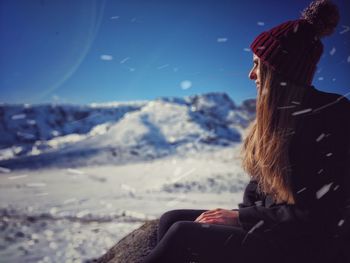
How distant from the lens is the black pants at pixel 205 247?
4.33 ft

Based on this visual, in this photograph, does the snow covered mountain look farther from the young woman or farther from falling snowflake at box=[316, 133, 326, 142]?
falling snowflake at box=[316, 133, 326, 142]

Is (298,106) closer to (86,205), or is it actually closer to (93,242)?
(93,242)

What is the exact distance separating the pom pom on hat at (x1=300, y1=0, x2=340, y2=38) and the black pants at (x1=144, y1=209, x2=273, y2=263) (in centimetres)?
93

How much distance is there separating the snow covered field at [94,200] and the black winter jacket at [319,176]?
68cm

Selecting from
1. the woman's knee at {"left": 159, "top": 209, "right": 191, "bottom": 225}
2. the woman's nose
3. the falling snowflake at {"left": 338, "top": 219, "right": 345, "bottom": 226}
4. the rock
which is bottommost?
the rock

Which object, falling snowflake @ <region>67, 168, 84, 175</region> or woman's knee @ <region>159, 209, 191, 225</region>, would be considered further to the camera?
falling snowflake @ <region>67, 168, 84, 175</region>

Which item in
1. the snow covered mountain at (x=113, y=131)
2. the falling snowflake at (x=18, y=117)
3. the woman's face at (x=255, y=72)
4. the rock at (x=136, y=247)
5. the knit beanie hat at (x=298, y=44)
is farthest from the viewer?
the falling snowflake at (x=18, y=117)

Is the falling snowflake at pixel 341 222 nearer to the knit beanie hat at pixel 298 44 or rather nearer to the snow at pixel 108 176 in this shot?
the knit beanie hat at pixel 298 44

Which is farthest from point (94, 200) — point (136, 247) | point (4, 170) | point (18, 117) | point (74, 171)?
point (18, 117)

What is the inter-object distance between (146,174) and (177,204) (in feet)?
10.2

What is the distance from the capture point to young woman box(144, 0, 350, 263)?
124 centimetres

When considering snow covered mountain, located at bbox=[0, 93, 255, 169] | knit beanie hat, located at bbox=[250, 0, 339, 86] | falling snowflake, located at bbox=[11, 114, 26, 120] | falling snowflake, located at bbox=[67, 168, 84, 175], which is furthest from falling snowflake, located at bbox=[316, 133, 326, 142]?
falling snowflake, located at bbox=[11, 114, 26, 120]

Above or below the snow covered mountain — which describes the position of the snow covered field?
below

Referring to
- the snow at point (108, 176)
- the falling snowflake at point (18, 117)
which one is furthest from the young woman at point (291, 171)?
the falling snowflake at point (18, 117)
